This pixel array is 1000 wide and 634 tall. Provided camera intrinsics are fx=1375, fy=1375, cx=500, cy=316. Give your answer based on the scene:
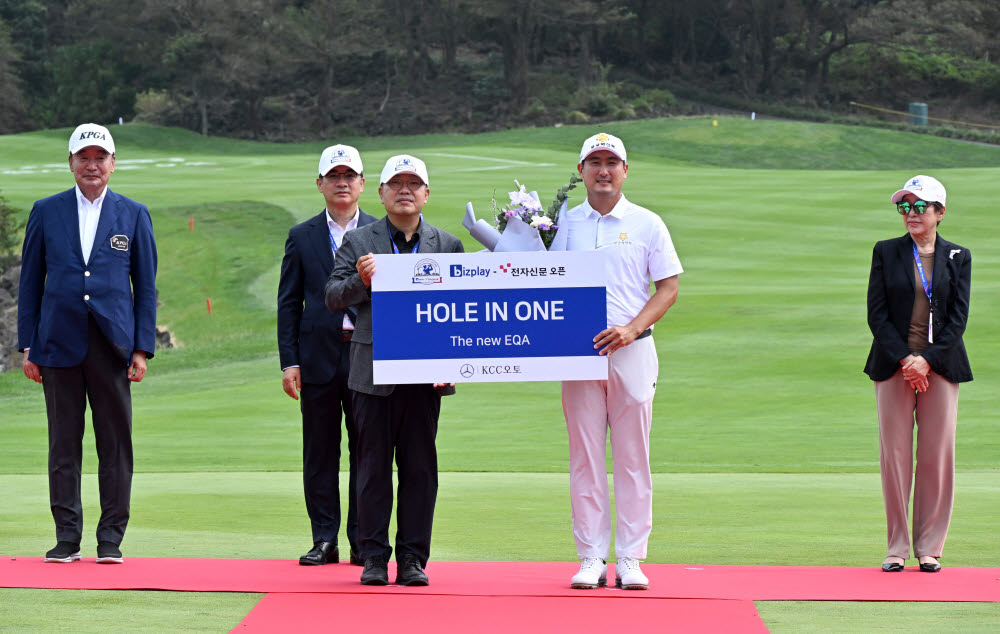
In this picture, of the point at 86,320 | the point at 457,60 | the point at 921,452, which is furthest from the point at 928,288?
the point at 457,60

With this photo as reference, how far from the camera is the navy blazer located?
6.73 metres

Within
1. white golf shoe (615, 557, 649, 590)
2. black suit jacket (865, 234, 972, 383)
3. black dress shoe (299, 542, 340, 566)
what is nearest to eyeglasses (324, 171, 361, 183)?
black dress shoe (299, 542, 340, 566)

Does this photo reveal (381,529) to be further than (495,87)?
No

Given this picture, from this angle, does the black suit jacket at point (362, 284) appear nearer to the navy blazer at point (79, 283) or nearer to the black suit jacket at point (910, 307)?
the navy blazer at point (79, 283)

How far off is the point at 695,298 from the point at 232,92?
47.7m

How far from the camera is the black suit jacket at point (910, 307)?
680cm

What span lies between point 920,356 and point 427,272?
99.6 inches

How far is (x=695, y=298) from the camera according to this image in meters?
22.6

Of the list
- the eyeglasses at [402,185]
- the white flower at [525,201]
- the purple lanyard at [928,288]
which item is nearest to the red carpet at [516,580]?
the purple lanyard at [928,288]

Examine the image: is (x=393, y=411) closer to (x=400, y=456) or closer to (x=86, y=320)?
(x=400, y=456)

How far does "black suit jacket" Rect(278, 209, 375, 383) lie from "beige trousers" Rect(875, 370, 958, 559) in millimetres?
2777

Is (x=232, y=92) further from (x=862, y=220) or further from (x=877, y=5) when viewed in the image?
(x=862, y=220)

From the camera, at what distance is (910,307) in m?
6.88

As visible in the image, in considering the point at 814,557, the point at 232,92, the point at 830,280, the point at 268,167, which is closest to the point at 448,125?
the point at 232,92
